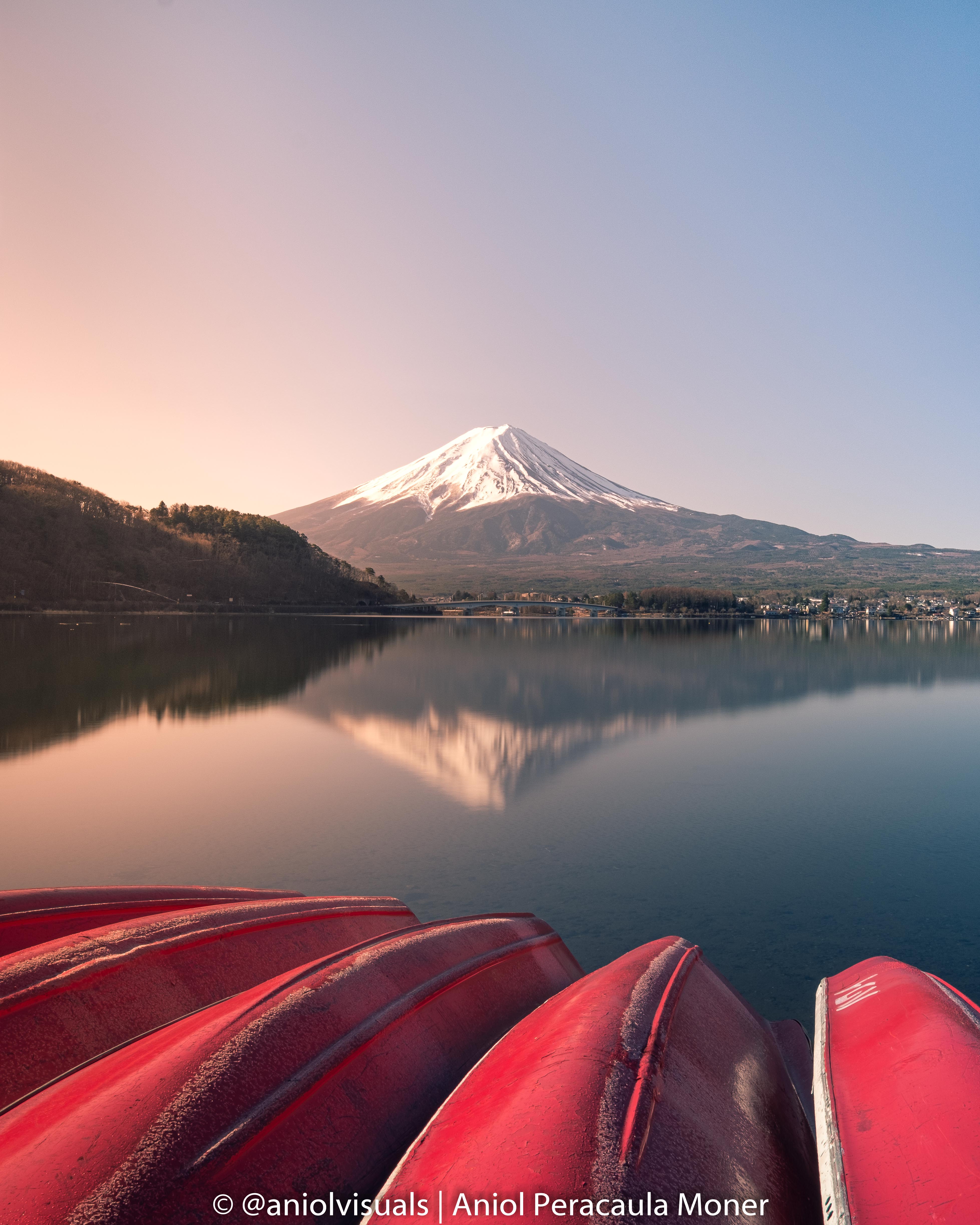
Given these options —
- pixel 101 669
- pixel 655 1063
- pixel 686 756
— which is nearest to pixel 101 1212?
pixel 655 1063

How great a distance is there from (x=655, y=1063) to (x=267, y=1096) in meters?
1.40

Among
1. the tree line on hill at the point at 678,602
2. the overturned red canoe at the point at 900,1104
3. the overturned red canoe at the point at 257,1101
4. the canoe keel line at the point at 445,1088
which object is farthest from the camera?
the tree line on hill at the point at 678,602

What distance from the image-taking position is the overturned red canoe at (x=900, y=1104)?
2.16 meters

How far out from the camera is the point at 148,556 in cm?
11819

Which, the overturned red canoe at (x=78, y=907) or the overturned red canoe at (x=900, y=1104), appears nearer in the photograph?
the overturned red canoe at (x=900, y=1104)

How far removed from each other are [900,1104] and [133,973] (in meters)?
3.46

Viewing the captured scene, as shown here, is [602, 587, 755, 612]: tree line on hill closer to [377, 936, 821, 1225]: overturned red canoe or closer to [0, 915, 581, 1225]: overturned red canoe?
[377, 936, 821, 1225]: overturned red canoe

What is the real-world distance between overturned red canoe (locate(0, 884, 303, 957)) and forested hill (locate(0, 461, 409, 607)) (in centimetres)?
10437

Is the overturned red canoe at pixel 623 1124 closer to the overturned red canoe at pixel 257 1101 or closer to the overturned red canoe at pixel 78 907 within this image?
the overturned red canoe at pixel 257 1101

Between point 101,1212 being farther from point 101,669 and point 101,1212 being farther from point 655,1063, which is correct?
point 101,669

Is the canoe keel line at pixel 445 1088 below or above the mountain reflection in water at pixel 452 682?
above

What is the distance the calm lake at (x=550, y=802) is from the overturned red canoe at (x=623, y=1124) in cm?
301

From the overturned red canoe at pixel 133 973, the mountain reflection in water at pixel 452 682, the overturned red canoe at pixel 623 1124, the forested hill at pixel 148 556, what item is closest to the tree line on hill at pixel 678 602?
the forested hill at pixel 148 556

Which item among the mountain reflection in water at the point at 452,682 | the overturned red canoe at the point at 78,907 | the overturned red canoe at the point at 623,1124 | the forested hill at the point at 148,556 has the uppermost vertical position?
the forested hill at the point at 148,556
